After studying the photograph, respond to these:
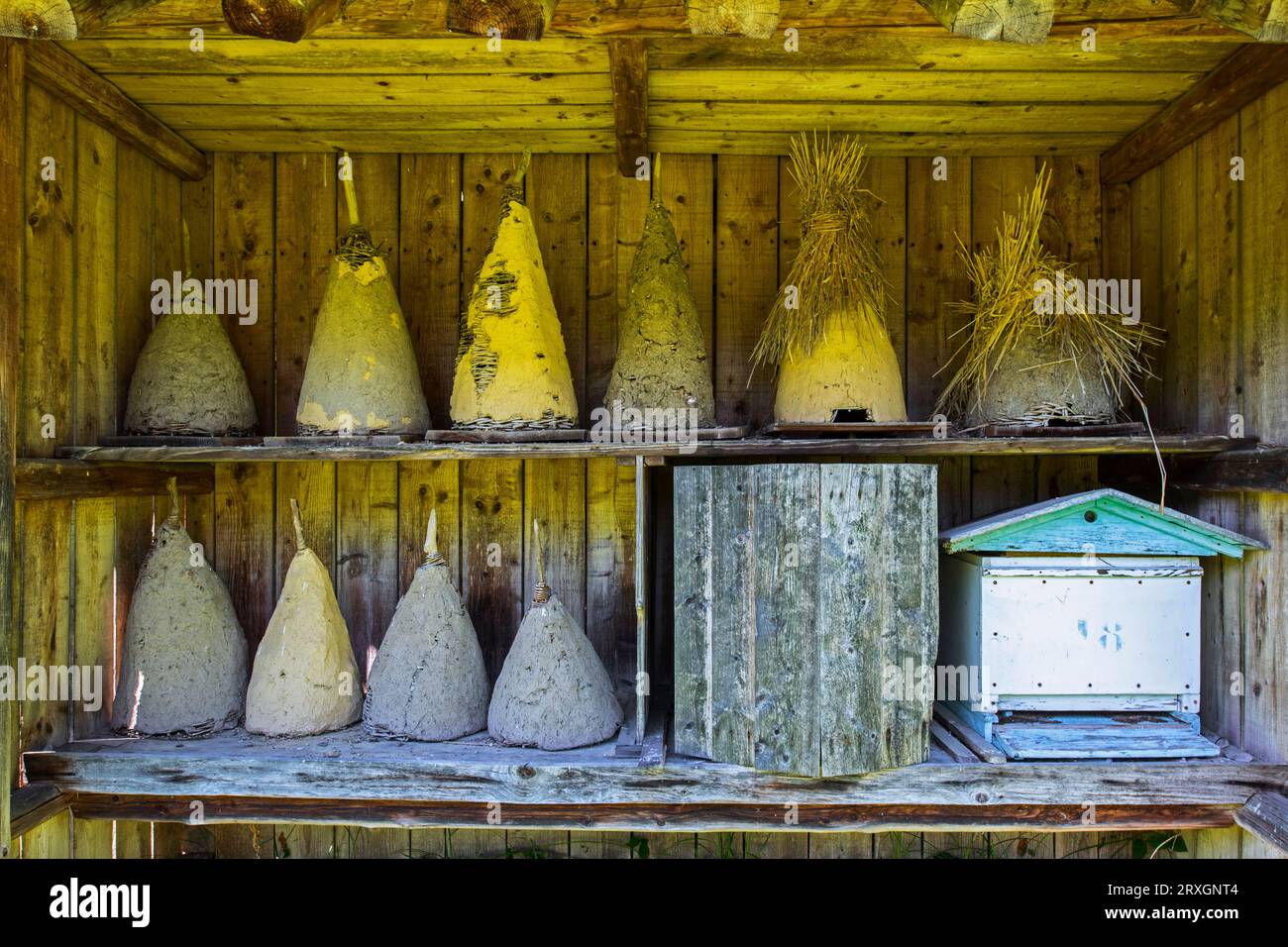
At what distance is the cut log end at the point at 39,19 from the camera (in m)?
1.54

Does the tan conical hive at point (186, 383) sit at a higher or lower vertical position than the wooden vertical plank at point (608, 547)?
higher

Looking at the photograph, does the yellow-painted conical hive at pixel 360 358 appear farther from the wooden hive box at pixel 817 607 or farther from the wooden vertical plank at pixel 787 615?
the wooden vertical plank at pixel 787 615

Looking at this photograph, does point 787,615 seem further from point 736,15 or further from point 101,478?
point 101,478

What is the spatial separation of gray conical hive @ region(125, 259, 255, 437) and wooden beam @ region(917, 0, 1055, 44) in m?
2.40

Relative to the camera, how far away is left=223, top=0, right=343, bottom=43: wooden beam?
148 cm

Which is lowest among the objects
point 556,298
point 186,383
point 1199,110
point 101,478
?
point 101,478

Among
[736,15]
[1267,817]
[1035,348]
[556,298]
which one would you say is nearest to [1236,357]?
[1035,348]

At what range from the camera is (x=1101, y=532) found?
2385 millimetres

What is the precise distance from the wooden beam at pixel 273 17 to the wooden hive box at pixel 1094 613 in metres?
2.10

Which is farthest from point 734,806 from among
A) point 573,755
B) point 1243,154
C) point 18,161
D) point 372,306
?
point 18,161

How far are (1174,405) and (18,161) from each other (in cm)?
371

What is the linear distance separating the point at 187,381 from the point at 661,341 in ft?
5.17

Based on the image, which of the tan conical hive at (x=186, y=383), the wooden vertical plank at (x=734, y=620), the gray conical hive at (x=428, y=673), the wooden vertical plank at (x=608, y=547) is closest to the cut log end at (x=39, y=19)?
the tan conical hive at (x=186, y=383)

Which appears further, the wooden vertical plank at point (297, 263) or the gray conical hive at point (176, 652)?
the wooden vertical plank at point (297, 263)
